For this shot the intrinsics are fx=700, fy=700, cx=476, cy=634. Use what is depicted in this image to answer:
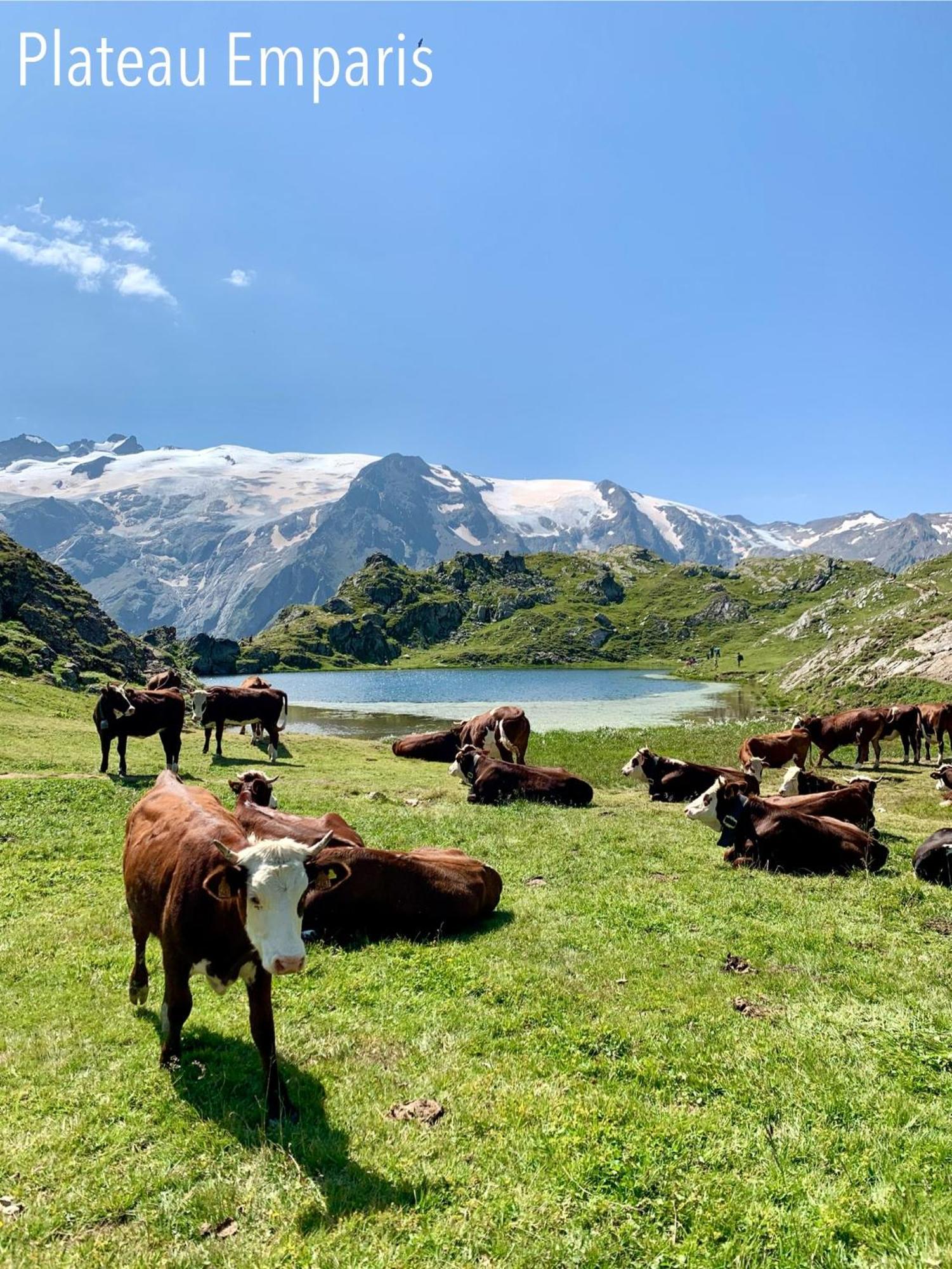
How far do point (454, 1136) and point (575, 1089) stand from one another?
132cm

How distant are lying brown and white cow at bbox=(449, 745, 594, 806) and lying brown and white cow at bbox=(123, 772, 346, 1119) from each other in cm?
1342

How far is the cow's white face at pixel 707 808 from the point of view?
675 inches

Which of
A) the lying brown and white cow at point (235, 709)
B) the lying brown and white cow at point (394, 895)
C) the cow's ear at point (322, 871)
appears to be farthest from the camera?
the lying brown and white cow at point (235, 709)

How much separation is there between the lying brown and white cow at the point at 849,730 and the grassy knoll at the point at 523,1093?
742 inches

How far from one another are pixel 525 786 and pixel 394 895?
1071cm

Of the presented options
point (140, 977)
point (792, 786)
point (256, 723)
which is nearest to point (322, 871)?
point (140, 977)

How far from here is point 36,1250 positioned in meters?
4.69

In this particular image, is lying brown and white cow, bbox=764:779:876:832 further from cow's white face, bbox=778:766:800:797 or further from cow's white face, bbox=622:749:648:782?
cow's white face, bbox=622:749:648:782

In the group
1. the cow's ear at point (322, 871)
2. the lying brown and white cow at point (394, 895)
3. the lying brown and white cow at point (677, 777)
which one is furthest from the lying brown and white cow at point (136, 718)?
the cow's ear at point (322, 871)

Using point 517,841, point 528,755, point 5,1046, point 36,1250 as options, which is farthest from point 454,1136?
point 528,755

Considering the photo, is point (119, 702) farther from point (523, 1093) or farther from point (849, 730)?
point (849, 730)

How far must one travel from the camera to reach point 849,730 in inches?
1159

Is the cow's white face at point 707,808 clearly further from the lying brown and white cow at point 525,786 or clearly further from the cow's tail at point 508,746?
the cow's tail at point 508,746

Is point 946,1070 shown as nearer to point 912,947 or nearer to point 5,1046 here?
point 912,947
